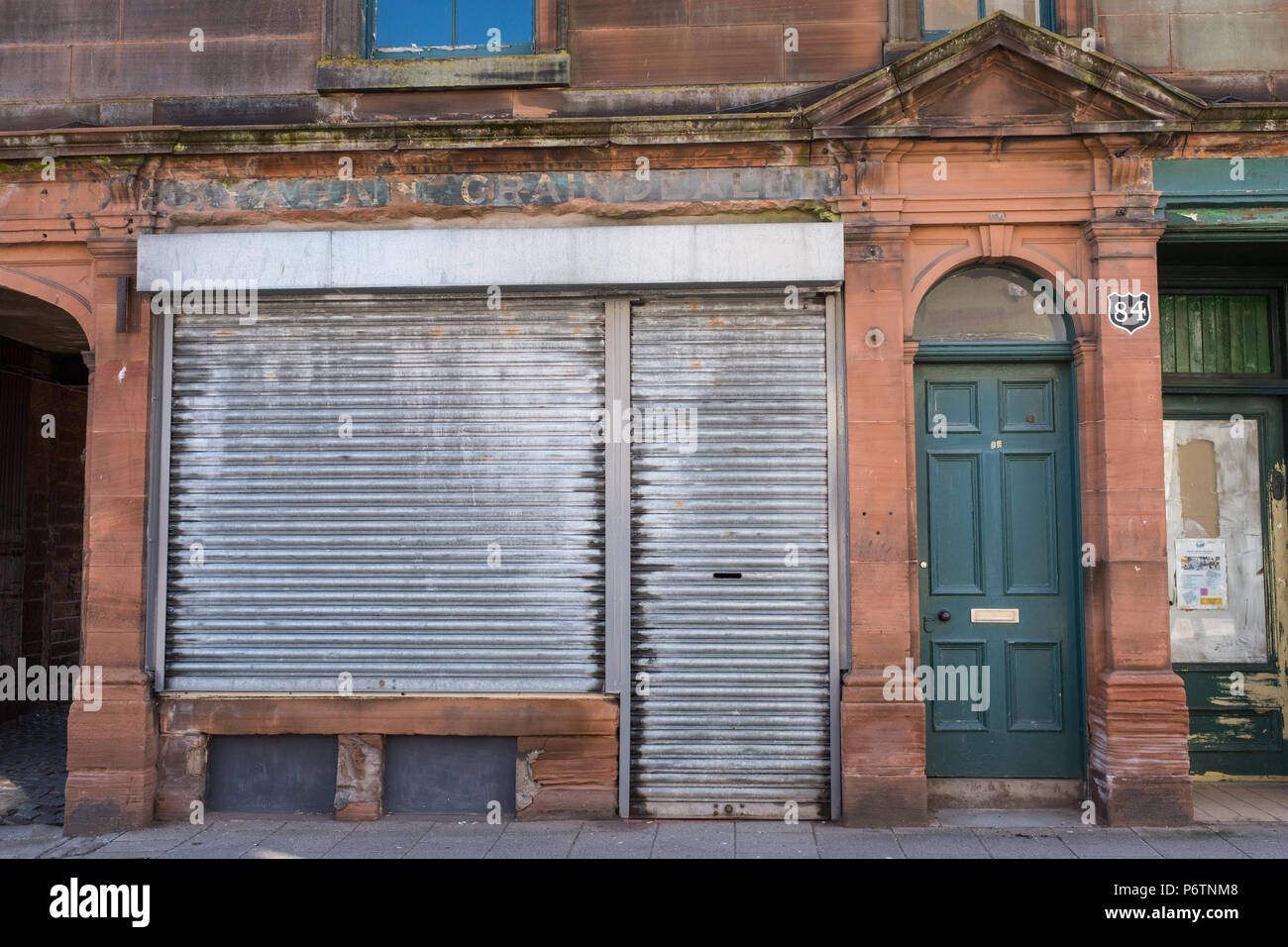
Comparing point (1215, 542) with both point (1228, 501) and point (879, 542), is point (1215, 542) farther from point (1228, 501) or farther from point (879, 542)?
point (879, 542)

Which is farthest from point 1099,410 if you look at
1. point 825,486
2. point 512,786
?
point 512,786

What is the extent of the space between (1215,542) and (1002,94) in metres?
3.97

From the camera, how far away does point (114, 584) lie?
690 cm

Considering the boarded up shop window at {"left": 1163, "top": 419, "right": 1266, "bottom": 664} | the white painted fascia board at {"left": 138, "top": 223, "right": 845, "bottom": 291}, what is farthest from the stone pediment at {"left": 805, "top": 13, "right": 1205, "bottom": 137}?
the boarded up shop window at {"left": 1163, "top": 419, "right": 1266, "bottom": 664}

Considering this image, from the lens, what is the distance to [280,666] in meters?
6.95

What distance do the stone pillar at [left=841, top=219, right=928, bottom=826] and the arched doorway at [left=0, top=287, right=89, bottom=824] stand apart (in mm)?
7189

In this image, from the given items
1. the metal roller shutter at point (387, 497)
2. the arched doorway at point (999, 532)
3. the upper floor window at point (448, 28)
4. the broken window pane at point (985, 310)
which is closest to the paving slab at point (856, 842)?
the arched doorway at point (999, 532)

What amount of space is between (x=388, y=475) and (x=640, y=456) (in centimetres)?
186

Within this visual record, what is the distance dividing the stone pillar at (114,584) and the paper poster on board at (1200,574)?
7955 mm

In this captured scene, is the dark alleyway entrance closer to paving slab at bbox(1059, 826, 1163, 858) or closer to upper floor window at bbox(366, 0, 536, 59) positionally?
upper floor window at bbox(366, 0, 536, 59)

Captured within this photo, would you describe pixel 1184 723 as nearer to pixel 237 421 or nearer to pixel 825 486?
pixel 825 486

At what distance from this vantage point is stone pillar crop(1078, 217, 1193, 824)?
253 inches

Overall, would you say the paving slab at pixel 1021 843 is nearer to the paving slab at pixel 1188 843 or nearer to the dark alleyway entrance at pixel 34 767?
the paving slab at pixel 1188 843

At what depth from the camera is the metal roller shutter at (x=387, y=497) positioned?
6906 mm
